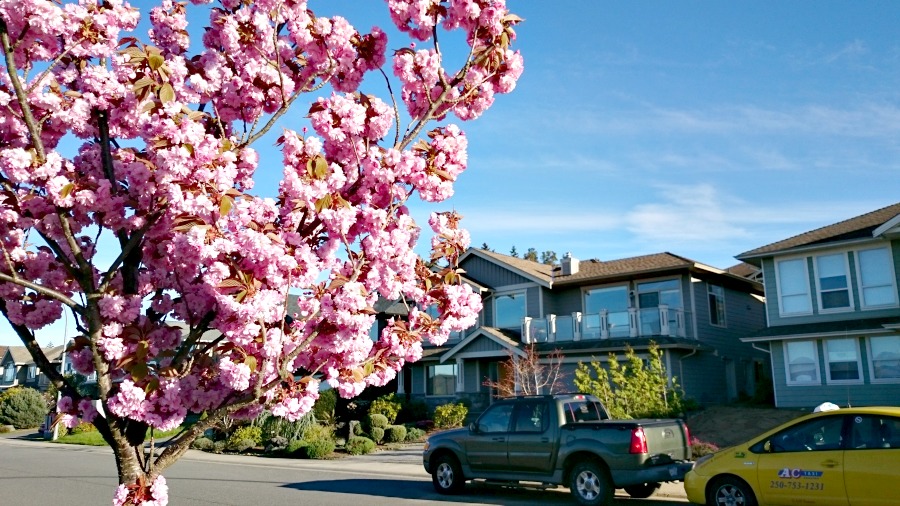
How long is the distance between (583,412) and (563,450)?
934 mm

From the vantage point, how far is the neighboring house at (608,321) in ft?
86.9

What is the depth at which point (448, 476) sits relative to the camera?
13.6 m

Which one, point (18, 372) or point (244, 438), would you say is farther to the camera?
point (18, 372)

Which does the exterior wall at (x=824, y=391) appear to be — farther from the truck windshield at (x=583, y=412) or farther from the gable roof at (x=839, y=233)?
the truck windshield at (x=583, y=412)

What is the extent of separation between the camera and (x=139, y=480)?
13.1 ft

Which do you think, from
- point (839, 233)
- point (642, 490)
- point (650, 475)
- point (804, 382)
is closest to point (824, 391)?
point (804, 382)

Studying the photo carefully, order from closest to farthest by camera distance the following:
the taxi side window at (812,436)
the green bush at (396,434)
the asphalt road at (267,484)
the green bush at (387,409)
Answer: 1. the taxi side window at (812,436)
2. the asphalt road at (267,484)
3. the green bush at (396,434)
4. the green bush at (387,409)

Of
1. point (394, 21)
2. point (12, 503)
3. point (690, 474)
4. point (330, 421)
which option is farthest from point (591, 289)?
point (394, 21)

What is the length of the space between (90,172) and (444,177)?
209cm

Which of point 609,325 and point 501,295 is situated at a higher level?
point 501,295

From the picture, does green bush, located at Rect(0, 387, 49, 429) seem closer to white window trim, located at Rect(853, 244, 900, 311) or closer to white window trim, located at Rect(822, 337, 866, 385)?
white window trim, located at Rect(822, 337, 866, 385)

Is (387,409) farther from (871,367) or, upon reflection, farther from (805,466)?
(805,466)

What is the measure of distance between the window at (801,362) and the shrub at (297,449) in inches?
615

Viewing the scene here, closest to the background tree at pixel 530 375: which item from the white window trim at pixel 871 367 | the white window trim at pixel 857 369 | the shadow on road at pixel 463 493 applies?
the shadow on road at pixel 463 493
